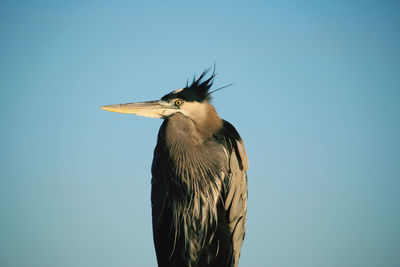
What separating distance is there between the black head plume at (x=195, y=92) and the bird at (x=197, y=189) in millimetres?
21

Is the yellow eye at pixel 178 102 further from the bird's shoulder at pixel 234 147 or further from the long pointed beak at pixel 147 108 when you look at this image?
the bird's shoulder at pixel 234 147

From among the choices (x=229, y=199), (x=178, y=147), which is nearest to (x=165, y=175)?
(x=178, y=147)

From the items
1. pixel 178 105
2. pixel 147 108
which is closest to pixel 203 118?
pixel 178 105

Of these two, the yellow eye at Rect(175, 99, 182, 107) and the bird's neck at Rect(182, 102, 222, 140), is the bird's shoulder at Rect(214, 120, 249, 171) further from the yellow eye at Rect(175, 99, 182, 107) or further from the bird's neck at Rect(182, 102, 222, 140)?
the yellow eye at Rect(175, 99, 182, 107)

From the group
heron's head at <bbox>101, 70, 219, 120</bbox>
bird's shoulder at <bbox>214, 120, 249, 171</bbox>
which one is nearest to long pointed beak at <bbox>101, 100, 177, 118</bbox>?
heron's head at <bbox>101, 70, 219, 120</bbox>

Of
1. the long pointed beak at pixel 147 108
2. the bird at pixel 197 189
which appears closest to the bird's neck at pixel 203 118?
the bird at pixel 197 189

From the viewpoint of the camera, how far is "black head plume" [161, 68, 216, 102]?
4.12 meters

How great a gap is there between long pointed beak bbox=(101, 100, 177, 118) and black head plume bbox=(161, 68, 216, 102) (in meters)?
0.09

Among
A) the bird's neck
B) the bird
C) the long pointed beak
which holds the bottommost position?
the bird

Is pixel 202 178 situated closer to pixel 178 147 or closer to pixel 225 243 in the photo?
pixel 178 147

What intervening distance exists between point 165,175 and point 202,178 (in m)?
0.36

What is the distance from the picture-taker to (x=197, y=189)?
12.8ft

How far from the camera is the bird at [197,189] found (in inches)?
152

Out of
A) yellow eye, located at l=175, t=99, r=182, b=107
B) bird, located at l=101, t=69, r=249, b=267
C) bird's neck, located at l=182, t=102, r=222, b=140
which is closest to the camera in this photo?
bird, located at l=101, t=69, r=249, b=267
